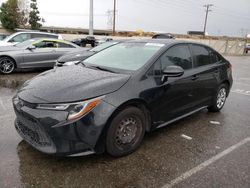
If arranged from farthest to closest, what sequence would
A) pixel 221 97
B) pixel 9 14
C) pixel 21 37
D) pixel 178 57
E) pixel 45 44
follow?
1. pixel 9 14
2. pixel 21 37
3. pixel 45 44
4. pixel 221 97
5. pixel 178 57

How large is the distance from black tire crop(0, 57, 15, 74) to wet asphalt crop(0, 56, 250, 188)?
4775mm

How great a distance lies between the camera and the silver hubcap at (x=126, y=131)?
10.0ft

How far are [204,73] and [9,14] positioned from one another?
4310 cm

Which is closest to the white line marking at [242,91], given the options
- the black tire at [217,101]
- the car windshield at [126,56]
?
the black tire at [217,101]

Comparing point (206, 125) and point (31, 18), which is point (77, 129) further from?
point (31, 18)

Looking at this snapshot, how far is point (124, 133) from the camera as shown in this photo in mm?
3111

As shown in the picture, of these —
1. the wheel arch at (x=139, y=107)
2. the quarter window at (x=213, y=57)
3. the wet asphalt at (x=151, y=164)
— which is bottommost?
the wet asphalt at (x=151, y=164)

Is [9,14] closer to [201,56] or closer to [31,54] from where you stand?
[31,54]

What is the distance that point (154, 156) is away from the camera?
3.24 meters

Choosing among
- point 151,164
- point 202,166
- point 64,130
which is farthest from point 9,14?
point 202,166

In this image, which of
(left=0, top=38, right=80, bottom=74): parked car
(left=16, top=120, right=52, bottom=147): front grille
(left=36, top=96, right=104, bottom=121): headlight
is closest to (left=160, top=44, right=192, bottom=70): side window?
(left=36, top=96, right=104, bottom=121): headlight

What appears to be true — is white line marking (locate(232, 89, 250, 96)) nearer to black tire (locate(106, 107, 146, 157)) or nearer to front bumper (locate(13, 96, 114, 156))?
black tire (locate(106, 107, 146, 157))

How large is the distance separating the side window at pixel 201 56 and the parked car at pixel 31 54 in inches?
247

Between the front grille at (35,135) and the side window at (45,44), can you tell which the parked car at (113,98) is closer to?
the front grille at (35,135)
